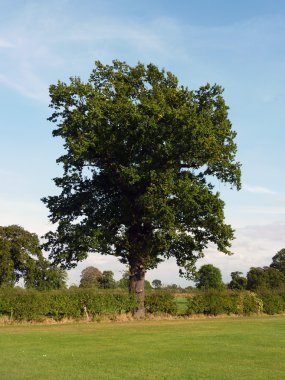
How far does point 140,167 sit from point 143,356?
1938 centimetres

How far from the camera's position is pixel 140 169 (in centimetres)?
3288

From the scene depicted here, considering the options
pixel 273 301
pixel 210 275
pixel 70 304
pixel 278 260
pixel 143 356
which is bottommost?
pixel 143 356

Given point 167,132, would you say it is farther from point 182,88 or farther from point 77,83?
point 77,83

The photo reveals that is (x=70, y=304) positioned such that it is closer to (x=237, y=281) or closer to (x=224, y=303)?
(x=224, y=303)

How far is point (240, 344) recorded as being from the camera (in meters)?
17.9

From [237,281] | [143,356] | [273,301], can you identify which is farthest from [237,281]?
[143,356]

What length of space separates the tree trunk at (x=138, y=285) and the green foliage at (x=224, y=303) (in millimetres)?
3782

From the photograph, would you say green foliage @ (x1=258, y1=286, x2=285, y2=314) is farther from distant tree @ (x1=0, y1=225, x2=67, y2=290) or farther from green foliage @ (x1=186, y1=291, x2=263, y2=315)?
distant tree @ (x1=0, y1=225, x2=67, y2=290)

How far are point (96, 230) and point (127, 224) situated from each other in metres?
3.00

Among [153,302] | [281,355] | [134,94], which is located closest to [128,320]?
[153,302]

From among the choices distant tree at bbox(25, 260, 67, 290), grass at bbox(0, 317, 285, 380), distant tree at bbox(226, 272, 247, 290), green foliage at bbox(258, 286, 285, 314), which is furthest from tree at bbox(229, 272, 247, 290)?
grass at bbox(0, 317, 285, 380)

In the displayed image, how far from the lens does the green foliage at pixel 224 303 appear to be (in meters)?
36.7

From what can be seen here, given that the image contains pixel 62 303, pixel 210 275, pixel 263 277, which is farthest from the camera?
pixel 210 275

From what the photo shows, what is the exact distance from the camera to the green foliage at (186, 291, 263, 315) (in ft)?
120
